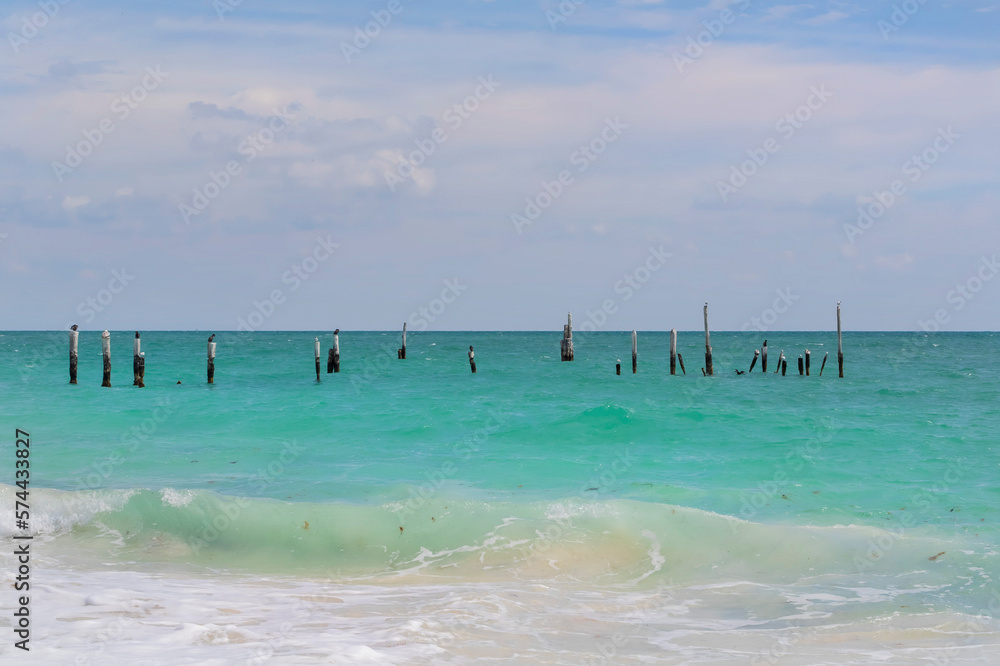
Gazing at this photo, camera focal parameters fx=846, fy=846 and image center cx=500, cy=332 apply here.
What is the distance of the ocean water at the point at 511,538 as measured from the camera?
6207mm

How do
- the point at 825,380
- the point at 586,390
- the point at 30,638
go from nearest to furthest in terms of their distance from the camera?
1. the point at 30,638
2. the point at 586,390
3. the point at 825,380

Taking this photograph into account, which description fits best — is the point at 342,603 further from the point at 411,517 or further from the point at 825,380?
the point at 825,380

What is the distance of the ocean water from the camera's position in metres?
6.21

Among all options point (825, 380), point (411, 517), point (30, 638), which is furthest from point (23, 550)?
point (825, 380)

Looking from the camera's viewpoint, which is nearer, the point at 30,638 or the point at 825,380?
the point at 30,638

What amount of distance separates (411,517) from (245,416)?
42.2ft

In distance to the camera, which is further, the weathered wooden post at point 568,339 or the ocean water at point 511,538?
the weathered wooden post at point 568,339

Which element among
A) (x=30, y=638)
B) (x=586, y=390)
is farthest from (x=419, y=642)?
(x=586, y=390)

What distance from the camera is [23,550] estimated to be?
342 inches

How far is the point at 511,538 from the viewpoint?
386 inches

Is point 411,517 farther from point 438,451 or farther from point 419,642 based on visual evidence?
point 438,451

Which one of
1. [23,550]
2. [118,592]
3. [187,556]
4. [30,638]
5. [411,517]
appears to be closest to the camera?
[30,638]

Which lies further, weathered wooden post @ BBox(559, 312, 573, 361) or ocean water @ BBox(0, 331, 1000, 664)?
weathered wooden post @ BBox(559, 312, 573, 361)

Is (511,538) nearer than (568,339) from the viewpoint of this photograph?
Yes
